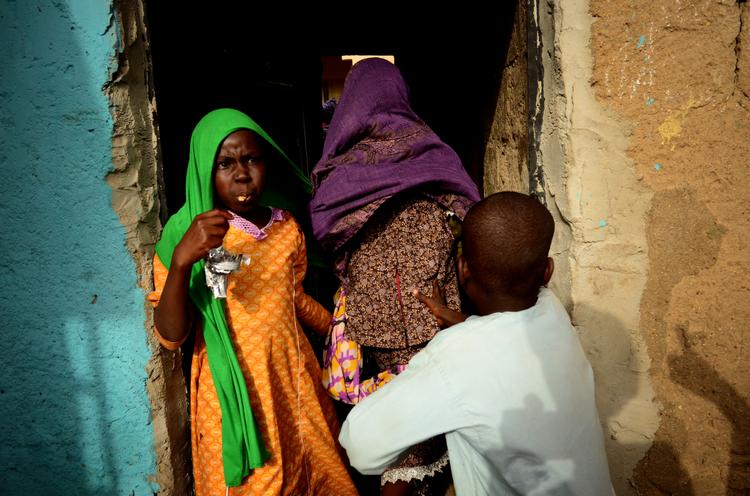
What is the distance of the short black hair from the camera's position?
42.1 inches

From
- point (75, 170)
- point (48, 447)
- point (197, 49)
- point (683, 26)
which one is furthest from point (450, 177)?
point (197, 49)

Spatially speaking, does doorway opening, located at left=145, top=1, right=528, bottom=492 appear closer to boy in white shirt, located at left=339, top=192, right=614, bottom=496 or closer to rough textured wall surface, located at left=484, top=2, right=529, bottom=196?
rough textured wall surface, located at left=484, top=2, right=529, bottom=196

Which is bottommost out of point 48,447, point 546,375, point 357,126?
point 48,447

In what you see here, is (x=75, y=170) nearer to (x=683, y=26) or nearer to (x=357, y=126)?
(x=357, y=126)

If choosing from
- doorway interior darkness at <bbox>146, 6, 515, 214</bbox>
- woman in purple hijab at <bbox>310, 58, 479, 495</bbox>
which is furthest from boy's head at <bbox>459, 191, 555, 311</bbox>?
doorway interior darkness at <bbox>146, 6, 515, 214</bbox>

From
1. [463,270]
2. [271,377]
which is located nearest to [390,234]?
[463,270]

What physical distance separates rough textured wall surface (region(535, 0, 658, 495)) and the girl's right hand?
129cm

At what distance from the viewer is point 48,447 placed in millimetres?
1533

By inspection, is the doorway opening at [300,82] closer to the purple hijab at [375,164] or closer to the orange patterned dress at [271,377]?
the orange patterned dress at [271,377]

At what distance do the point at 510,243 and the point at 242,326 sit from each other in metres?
1.02

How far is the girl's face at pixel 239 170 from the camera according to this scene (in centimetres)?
150

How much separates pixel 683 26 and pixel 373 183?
1.27m

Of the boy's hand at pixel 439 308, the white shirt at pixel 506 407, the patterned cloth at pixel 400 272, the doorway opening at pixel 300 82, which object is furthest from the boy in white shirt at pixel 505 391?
the doorway opening at pixel 300 82

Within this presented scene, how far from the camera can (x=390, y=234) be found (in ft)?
5.36
